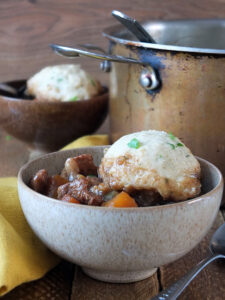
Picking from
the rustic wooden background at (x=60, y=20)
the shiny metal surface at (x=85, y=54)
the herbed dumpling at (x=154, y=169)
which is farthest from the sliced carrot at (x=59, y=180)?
the rustic wooden background at (x=60, y=20)

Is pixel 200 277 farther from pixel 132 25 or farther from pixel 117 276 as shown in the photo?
pixel 132 25

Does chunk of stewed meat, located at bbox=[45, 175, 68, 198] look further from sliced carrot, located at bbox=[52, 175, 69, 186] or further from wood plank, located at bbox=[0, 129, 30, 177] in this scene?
wood plank, located at bbox=[0, 129, 30, 177]

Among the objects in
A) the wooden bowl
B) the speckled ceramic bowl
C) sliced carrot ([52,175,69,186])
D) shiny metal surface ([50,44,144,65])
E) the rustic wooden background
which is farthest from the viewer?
the rustic wooden background

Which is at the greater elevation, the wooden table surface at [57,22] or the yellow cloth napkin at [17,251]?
the wooden table surface at [57,22]

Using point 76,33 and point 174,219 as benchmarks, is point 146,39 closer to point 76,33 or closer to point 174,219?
point 174,219

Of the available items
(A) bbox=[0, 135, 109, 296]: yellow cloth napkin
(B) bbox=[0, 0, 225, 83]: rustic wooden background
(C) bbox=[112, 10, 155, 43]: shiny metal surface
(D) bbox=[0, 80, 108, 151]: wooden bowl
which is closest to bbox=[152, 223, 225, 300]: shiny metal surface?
(A) bbox=[0, 135, 109, 296]: yellow cloth napkin

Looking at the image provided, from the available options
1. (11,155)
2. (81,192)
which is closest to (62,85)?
(11,155)

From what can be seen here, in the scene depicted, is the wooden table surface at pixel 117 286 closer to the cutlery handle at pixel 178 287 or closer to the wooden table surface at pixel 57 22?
the cutlery handle at pixel 178 287
